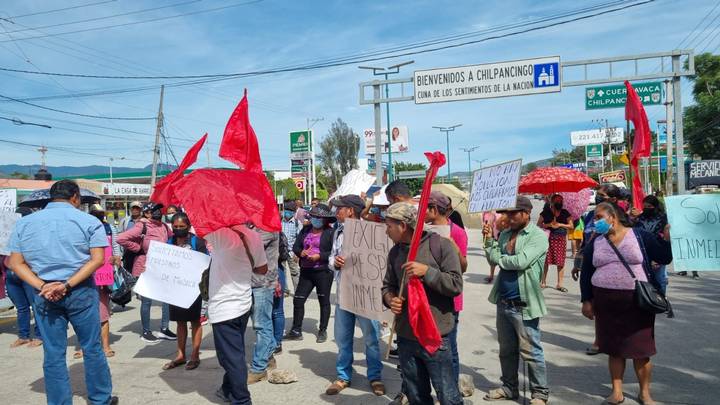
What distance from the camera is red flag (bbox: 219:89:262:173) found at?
14.4 ft

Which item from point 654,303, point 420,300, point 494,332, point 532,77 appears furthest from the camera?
point 532,77

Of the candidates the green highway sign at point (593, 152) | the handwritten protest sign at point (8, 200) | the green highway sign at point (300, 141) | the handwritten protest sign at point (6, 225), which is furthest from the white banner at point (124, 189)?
the green highway sign at point (593, 152)

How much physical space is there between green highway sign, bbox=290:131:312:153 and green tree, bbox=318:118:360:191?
15166 millimetres

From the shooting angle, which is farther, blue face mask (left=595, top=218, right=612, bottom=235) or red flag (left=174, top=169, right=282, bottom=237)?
blue face mask (left=595, top=218, right=612, bottom=235)

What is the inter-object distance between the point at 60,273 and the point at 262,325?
75.5 inches

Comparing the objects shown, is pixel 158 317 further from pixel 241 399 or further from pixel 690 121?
pixel 690 121

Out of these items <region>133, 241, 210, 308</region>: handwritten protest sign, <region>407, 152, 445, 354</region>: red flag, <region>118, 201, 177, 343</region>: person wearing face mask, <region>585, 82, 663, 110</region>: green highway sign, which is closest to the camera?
<region>407, 152, 445, 354</region>: red flag

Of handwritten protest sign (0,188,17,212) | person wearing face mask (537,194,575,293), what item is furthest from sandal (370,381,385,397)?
handwritten protest sign (0,188,17,212)

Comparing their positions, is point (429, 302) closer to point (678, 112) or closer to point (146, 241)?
point (146, 241)

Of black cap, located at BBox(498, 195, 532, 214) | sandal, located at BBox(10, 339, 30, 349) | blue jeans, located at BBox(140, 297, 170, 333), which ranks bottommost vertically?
sandal, located at BBox(10, 339, 30, 349)

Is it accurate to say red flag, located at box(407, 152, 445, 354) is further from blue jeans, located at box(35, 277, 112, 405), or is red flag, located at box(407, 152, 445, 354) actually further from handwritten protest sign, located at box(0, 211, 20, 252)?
handwritten protest sign, located at box(0, 211, 20, 252)

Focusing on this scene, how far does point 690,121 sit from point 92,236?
39.8 m

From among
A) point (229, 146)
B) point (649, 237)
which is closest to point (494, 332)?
point (649, 237)

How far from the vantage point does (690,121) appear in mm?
34844
